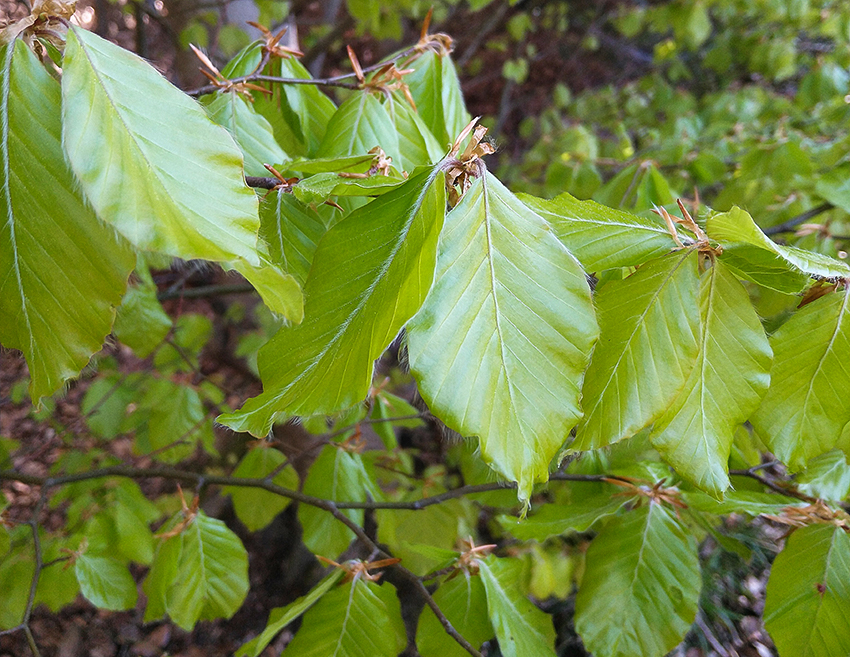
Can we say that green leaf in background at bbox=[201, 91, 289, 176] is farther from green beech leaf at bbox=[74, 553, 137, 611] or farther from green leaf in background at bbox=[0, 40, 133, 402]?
green beech leaf at bbox=[74, 553, 137, 611]

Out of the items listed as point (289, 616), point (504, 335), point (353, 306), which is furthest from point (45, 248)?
point (289, 616)

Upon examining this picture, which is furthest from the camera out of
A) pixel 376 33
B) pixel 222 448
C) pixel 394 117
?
pixel 222 448

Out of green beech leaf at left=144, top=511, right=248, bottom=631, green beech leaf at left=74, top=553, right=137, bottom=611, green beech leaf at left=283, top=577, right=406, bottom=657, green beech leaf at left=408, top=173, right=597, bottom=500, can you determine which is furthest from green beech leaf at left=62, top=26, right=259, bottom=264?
green beech leaf at left=74, top=553, right=137, bottom=611

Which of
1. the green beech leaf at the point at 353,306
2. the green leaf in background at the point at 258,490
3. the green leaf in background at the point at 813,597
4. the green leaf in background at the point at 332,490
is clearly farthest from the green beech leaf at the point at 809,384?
the green leaf in background at the point at 258,490

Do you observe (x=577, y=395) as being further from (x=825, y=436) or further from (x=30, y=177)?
(x=30, y=177)

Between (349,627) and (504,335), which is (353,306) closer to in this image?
(504,335)

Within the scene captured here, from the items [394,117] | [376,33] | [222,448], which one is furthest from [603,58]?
[394,117]
